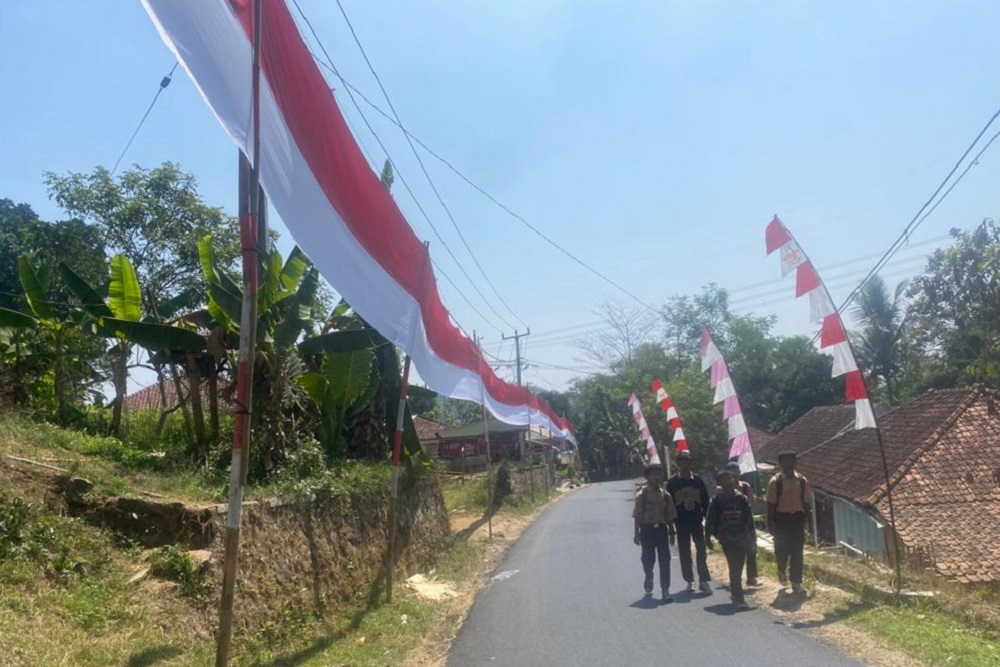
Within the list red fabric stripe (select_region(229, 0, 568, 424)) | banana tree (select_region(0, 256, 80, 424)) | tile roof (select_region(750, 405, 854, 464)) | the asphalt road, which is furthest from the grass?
tile roof (select_region(750, 405, 854, 464))

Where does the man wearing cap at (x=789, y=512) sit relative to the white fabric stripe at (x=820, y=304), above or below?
below

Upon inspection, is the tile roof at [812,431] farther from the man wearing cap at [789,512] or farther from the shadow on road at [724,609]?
the shadow on road at [724,609]

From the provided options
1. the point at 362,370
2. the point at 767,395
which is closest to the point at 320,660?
the point at 362,370

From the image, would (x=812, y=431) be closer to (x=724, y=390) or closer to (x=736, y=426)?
(x=724, y=390)

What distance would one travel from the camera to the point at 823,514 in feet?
83.4

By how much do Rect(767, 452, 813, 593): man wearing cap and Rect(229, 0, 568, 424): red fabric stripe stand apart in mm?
4975

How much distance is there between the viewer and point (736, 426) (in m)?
16.2

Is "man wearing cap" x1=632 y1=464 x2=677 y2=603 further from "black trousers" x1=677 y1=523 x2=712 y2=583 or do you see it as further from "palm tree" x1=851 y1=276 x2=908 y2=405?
"palm tree" x1=851 y1=276 x2=908 y2=405

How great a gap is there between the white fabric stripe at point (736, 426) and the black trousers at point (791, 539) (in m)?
5.88

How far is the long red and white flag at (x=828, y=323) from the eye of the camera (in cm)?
1044

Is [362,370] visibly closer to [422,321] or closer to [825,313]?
[422,321]

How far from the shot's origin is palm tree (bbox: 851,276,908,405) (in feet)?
137

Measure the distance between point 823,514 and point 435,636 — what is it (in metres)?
18.9

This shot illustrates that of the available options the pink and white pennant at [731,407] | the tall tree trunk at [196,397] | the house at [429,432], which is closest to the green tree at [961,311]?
the pink and white pennant at [731,407]
